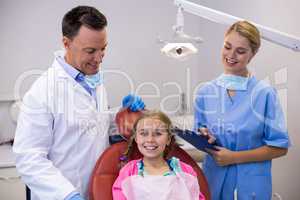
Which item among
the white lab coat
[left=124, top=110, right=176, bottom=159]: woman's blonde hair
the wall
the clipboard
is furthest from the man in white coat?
the wall

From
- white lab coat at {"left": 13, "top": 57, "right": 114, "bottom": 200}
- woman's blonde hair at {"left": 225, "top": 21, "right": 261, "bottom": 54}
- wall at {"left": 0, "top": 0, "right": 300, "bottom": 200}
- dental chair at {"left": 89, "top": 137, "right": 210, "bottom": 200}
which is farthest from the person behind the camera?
wall at {"left": 0, "top": 0, "right": 300, "bottom": 200}

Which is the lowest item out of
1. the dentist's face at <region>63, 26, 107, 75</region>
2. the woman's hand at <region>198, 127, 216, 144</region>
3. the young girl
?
the young girl

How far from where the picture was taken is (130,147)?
1.44 m

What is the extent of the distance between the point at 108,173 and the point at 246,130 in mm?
554

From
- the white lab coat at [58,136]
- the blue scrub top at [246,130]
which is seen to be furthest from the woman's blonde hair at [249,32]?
the white lab coat at [58,136]

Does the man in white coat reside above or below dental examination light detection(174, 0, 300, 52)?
below

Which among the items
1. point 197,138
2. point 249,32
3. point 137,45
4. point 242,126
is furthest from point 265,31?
point 137,45

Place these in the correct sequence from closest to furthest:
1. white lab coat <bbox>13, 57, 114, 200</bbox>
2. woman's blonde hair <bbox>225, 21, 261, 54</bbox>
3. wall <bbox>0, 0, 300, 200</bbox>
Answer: white lab coat <bbox>13, 57, 114, 200</bbox> < woman's blonde hair <bbox>225, 21, 261, 54</bbox> < wall <bbox>0, 0, 300, 200</bbox>

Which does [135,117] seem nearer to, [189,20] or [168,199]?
[168,199]

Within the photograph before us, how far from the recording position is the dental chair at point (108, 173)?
4.20 feet

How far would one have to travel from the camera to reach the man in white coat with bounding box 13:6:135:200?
114cm

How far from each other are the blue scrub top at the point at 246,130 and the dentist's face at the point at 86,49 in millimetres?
537

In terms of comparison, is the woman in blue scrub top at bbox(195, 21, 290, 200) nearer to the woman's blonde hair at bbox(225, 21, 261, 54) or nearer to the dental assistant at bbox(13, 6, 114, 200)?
the woman's blonde hair at bbox(225, 21, 261, 54)

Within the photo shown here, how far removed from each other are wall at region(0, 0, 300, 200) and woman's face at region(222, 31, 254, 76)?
623 millimetres
